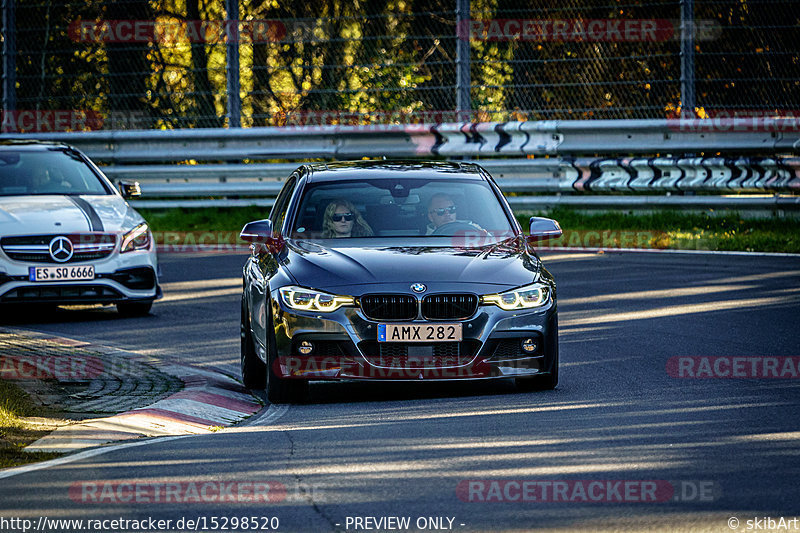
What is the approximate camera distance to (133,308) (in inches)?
538

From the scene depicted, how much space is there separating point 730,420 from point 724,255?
29.8ft

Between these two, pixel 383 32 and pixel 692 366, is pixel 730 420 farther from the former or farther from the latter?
pixel 383 32

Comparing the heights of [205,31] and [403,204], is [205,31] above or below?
above

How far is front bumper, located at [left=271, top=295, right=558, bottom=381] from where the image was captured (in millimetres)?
8555

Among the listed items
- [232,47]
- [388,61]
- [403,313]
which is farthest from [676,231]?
[403,313]

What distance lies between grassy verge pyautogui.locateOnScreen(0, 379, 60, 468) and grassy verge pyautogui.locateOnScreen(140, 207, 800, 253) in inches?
392

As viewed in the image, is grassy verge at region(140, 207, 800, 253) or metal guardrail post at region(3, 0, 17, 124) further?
metal guardrail post at region(3, 0, 17, 124)

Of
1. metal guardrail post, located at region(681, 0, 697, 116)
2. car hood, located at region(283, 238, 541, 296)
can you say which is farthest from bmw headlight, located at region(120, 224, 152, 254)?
metal guardrail post, located at region(681, 0, 697, 116)

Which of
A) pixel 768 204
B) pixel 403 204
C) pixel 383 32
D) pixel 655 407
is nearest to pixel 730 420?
pixel 655 407

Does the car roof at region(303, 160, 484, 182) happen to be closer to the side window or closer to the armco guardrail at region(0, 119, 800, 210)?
the side window

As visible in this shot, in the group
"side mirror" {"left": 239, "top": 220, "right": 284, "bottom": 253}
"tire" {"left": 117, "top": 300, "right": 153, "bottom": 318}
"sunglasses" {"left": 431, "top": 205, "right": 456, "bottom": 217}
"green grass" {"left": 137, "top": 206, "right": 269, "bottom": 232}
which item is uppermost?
"sunglasses" {"left": 431, "top": 205, "right": 456, "bottom": 217}

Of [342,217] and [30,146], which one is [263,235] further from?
[30,146]

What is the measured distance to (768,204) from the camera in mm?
17328

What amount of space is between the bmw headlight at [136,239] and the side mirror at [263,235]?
373 cm
